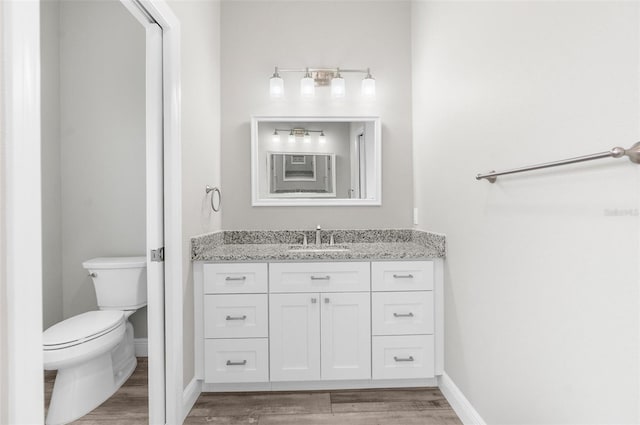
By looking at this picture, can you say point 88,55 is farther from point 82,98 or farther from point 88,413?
point 88,413

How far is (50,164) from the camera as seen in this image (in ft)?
3.85

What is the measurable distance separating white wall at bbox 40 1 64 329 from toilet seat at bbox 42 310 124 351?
63 mm

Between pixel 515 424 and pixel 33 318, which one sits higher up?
pixel 33 318

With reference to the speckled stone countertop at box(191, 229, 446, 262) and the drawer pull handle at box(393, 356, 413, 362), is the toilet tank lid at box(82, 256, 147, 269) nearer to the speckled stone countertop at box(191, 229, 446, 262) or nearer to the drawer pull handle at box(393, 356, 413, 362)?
the speckled stone countertop at box(191, 229, 446, 262)

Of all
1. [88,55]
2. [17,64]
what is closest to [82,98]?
[88,55]

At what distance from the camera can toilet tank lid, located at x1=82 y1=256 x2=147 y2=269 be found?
1.50 m

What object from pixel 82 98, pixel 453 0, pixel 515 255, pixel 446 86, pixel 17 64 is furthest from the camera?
pixel 446 86

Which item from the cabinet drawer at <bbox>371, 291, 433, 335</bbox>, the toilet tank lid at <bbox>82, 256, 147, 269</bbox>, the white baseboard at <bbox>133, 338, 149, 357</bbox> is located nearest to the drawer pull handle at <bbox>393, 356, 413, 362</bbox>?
the cabinet drawer at <bbox>371, 291, 433, 335</bbox>

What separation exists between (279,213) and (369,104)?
42.3 inches

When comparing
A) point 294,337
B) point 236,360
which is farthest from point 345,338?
point 236,360

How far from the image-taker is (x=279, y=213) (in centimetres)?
251

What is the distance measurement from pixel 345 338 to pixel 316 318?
21cm

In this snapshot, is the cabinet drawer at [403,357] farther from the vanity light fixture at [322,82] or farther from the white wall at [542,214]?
the vanity light fixture at [322,82]

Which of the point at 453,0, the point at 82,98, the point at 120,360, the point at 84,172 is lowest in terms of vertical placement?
the point at 120,360
